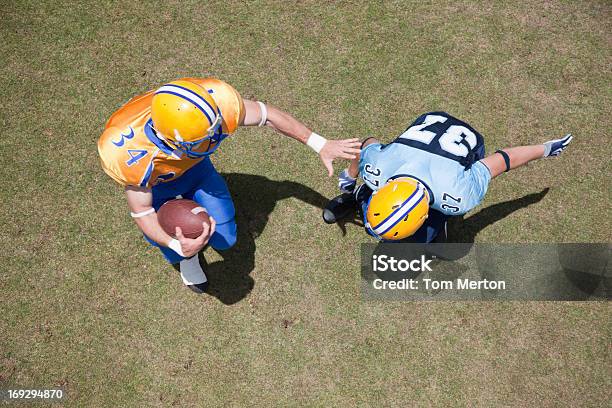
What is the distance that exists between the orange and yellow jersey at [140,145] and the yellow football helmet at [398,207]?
1726mm

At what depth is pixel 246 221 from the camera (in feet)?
24.7

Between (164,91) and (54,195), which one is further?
(54,195)

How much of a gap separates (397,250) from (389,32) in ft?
11.0

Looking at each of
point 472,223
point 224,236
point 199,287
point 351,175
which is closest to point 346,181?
point 351,175

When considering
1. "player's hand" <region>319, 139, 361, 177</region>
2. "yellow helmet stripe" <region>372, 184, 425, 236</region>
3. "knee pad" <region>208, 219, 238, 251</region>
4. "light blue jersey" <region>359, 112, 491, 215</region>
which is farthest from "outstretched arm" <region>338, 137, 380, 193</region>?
"knee pad" <region>208, 219, 238, 251</region>

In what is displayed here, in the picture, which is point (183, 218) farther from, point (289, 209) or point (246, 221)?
point (289, 209)

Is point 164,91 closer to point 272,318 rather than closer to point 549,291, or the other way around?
point 272,318

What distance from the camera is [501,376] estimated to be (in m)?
6.77

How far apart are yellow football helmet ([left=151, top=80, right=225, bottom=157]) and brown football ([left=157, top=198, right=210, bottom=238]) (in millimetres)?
753

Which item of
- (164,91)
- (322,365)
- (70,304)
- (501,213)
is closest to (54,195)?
(70,304)

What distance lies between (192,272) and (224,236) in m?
0.65

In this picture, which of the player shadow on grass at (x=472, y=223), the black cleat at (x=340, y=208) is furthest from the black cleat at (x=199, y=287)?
the player shadow on grass at (x=472, y=223)

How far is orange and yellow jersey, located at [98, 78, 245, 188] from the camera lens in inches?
213

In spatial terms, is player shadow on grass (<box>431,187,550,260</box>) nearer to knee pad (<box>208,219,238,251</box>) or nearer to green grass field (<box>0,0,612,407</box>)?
green grass field (<box>0,0,612,407</box>)
